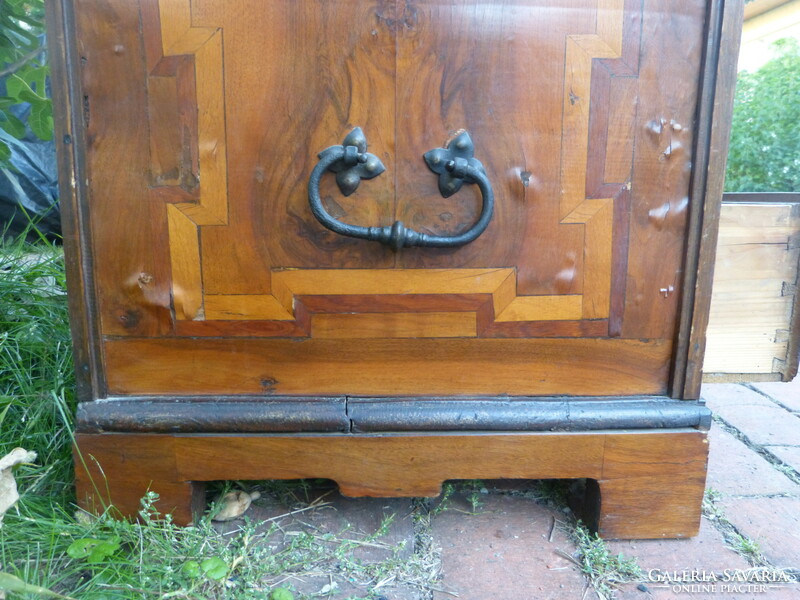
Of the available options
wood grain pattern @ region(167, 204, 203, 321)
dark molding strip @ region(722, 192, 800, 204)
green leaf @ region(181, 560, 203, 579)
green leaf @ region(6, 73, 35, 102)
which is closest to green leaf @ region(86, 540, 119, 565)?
green leaf @ region(181, 560, 203, 579)

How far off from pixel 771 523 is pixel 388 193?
37.2 inches

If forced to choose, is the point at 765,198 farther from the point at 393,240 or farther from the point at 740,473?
the point at 393,240

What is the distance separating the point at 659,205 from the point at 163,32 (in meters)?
0.83

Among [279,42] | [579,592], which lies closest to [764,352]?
[579,592]

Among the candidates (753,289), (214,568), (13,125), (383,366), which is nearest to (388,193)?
(383,366)

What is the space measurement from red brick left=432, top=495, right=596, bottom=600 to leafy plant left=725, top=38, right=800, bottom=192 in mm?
2805

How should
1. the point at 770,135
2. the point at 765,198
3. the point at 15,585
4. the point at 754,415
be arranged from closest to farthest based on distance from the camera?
1. the point at 15,585
2. the point at 765,198
3. the point at 754,415
4. the point at 770,135

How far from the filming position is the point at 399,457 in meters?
0.99

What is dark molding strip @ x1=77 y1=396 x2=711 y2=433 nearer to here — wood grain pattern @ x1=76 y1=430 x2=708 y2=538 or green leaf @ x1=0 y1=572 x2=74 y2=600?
wood grain pattern @ x1=76 y1=430 x2=708 y2=538

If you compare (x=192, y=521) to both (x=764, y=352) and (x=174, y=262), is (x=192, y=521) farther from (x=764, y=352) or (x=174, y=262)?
(x=764, y=352)

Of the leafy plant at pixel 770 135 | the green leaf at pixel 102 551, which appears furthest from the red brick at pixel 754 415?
the leafy plant at pixel 770 135

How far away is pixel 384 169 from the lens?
3.02 ft

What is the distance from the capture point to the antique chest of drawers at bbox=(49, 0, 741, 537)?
2.94ft

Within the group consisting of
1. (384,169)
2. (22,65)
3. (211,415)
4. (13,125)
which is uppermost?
(22,65)
